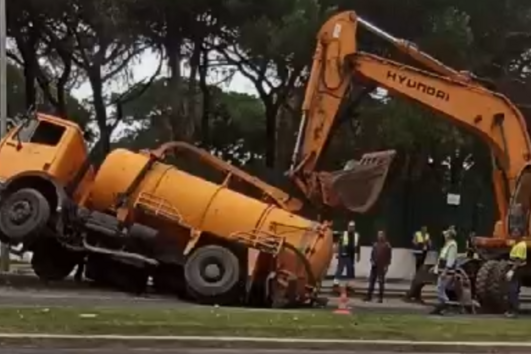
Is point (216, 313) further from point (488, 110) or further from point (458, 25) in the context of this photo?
point (458, 25)

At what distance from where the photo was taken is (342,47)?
2531cm

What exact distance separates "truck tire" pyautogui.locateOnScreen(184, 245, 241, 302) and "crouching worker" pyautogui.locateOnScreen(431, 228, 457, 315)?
375cm

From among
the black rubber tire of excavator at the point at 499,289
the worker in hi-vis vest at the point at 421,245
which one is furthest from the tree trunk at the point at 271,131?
the black rubber tire of excavator at the point at 499,289

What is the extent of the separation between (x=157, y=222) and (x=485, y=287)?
6.34 metres

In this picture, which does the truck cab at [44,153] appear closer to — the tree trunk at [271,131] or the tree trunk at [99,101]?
the tree trunk at [99,101]

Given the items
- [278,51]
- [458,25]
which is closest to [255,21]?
[278,51]

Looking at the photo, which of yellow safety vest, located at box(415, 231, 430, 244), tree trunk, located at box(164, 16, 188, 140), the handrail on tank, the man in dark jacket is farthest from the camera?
tree trunk, located at box(164, 16, 188, 140)

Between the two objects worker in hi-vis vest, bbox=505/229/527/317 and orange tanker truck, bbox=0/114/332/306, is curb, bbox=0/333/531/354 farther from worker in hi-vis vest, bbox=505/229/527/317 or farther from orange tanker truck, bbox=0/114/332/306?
worker in hi-vis vest, bbox=505/229/527/317

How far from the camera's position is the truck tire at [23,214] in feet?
75.5

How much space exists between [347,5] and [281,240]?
1773 centimetres

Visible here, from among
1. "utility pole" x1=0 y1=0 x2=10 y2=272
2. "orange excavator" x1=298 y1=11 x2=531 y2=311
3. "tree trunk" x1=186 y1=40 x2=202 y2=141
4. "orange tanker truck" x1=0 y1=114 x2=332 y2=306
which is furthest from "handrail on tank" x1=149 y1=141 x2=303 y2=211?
"tree trunk" x1=186 y1=40 x2=202 y2=141

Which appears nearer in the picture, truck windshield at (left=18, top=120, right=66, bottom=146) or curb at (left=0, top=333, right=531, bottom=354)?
curb at (left=0, top=333, right=531, bottom=354)

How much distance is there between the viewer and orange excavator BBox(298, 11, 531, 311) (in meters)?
24.9

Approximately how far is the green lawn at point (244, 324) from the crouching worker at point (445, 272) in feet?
9.74
